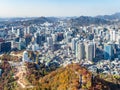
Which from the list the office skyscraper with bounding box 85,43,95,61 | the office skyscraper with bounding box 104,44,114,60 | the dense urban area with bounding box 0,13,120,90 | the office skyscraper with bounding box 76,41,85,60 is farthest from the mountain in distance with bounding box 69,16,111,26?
the office skyscraper with bounding box 85,43,95,61

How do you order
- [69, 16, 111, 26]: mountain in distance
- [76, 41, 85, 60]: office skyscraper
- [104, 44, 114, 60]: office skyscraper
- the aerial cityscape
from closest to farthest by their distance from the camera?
1. the aerial cityscape
2. [76, 41, 85, 60]: office skyscraper
3. [104, 44, 114, 60]: office skyscraper
4. [69, 16, 111, 26]: mountain in distance

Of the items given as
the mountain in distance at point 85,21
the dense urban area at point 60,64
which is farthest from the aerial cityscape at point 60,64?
the mountain in distance at point 85,21

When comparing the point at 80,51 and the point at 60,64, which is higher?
the point at 80,51

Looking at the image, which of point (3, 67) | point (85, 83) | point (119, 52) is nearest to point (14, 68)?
point (3, 67)

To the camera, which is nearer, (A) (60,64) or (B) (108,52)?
(A) (60,64)

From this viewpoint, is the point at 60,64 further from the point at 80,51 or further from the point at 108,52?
the point at 108,52

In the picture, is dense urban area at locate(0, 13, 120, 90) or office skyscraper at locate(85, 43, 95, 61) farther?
office skyscraper at locate(85, 43, 95, 61)

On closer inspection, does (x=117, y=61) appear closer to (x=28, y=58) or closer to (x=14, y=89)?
(x=28, y=58)

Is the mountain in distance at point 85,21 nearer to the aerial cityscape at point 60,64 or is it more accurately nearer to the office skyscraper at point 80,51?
the aerial cityscape at point 60,64

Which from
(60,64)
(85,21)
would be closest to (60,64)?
(60,64)

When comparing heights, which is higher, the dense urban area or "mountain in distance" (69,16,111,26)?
"mountain in distance" (69,16,111,26)

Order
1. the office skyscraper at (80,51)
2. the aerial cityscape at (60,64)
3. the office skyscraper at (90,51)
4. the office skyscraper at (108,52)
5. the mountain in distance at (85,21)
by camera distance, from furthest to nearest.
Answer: the mountain in distance at (85,21), the office skyscraper at (108,52), the office skyscraper at (80,51), the office skyscraper at (90,51), the aerial cityscape at (60,64)

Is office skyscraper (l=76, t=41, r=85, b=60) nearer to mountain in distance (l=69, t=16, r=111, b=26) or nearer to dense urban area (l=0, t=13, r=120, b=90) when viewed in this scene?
dense urban area (l=0, t=13, r=120, b=90)

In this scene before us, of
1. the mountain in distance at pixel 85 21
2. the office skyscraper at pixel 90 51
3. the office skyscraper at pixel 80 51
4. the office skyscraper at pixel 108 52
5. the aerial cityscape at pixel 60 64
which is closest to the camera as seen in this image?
the aerial cityscape at pixel 60 64
